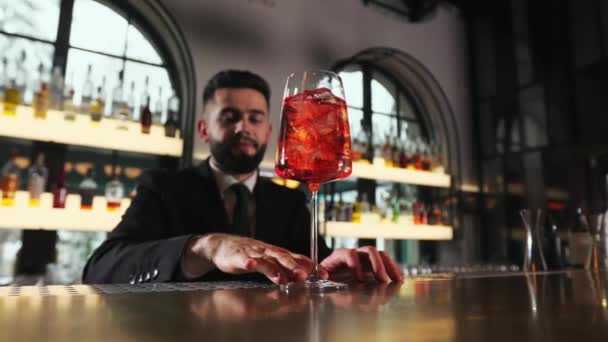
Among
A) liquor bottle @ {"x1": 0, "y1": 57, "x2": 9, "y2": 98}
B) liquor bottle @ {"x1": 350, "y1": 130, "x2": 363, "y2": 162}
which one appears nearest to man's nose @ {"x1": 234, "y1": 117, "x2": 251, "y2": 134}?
liquor bottle @ {"x1": 0, "y1": 57, "x2": 9, "y2": 98}

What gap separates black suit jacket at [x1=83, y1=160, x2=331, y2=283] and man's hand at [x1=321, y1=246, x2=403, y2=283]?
0.30m

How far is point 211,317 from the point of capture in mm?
281

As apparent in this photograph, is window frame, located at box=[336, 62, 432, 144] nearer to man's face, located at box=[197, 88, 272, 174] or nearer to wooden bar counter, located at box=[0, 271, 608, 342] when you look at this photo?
man's face, located at box=[197, 88, 272, 174]

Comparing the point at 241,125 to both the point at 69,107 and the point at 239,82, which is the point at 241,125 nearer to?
the point at 239,82

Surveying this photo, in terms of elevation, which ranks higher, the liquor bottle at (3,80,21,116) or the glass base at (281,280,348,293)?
the liquor bottle at (3,80,21,116)

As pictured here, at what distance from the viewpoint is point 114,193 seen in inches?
85.4

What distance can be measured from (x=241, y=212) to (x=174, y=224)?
0.24 m

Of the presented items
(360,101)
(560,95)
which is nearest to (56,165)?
(360,101)

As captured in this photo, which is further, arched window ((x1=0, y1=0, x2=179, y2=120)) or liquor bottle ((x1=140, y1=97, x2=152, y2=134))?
arched window ((x1=0, y1=0, x2=179, y2=120))

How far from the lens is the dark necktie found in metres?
1.48

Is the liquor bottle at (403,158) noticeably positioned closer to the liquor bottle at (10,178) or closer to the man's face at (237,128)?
the man's face at (237,128)

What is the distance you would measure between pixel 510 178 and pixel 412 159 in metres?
0.80

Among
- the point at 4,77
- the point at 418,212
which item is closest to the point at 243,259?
the point at 4,77

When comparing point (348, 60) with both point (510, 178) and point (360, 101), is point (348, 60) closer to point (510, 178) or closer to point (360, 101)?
point (360, 101)
